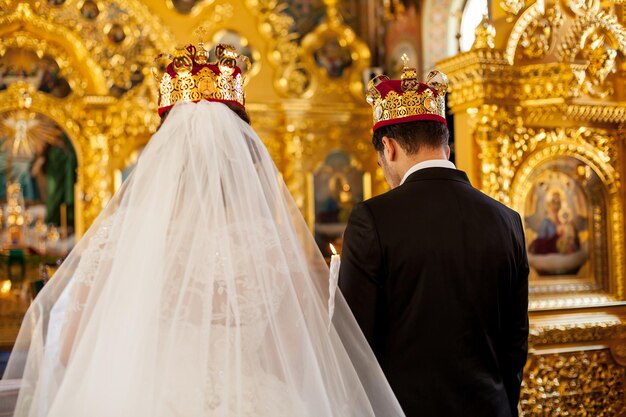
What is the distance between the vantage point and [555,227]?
5.69 m

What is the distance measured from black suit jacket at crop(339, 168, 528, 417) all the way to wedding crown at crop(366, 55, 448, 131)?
0.33m

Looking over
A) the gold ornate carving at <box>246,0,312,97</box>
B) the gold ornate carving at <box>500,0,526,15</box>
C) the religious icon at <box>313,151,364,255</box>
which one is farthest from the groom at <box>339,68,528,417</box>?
the gold ornate carving at <box>246,0,312,97</box>

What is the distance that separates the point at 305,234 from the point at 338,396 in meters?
0.66

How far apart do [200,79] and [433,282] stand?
123 centimetres

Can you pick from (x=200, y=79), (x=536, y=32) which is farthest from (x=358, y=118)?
(x=200, y=79)

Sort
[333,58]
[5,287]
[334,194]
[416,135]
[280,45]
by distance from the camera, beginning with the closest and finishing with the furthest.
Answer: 1. [416,135]
2. [5,287]
3. [280,45]
4. [334,194]
5. [333,58]

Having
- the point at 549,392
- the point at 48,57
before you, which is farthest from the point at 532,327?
the point at 48,57

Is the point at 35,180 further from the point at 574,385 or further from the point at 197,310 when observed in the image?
the point at 197,310

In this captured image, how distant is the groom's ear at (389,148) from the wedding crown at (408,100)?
0.10 meters

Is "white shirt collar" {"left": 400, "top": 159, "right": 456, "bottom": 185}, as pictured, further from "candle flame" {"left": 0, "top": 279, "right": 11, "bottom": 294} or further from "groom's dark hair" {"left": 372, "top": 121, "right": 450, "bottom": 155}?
"candle flame" {"left": 0, "top": 279, "right": 11, "bottom": 294}

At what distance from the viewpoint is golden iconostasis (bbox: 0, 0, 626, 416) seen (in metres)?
5.55

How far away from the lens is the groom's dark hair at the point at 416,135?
9.75ft

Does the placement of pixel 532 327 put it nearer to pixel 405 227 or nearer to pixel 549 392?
pixel 549 392

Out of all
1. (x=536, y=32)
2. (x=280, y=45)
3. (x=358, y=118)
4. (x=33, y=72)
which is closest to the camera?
(x=536, y=32)
